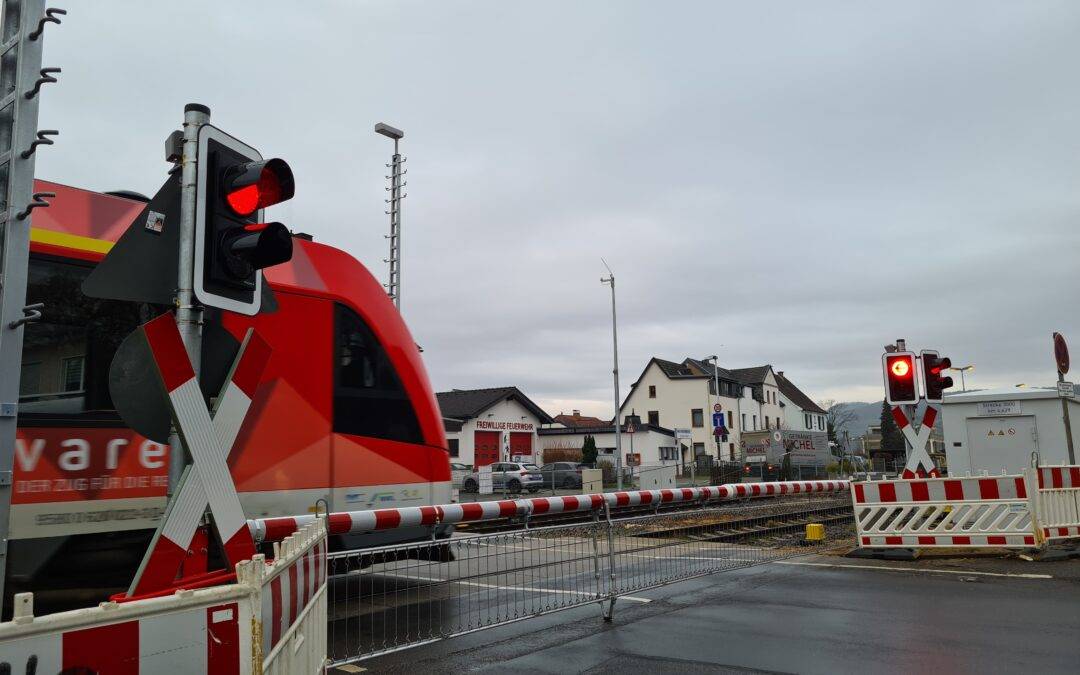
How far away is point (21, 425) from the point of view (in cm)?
579

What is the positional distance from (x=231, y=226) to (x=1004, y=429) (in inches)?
668

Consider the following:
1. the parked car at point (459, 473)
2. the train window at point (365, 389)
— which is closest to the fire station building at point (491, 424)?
the parked car at point (459, 473)

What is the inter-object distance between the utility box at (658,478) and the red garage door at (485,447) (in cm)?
2153

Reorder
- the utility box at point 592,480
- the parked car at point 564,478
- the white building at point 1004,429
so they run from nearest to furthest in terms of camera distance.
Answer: the white building at point 1004,429 → the utility box at point 592,480 → the parked car at point 564,478

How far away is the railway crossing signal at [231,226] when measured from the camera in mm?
3488

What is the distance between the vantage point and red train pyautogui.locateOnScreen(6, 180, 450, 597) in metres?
5.91

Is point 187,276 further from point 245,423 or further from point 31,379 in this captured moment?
point 245,423

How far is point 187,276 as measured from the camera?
3387 mm

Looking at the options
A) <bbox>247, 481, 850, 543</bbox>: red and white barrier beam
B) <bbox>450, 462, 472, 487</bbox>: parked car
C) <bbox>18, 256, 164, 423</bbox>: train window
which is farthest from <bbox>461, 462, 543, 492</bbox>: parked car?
<bbox>18, 256, 164, 423</bbox>: train window

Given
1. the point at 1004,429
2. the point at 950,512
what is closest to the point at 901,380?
the point at 950,512

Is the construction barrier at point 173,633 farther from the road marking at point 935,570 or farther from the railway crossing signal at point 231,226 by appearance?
the road marking at point 935,570

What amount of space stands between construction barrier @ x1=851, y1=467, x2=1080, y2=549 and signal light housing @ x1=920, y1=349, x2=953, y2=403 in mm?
1331

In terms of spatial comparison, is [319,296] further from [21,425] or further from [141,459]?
[21,425]

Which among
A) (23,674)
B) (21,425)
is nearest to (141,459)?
(21,425)
